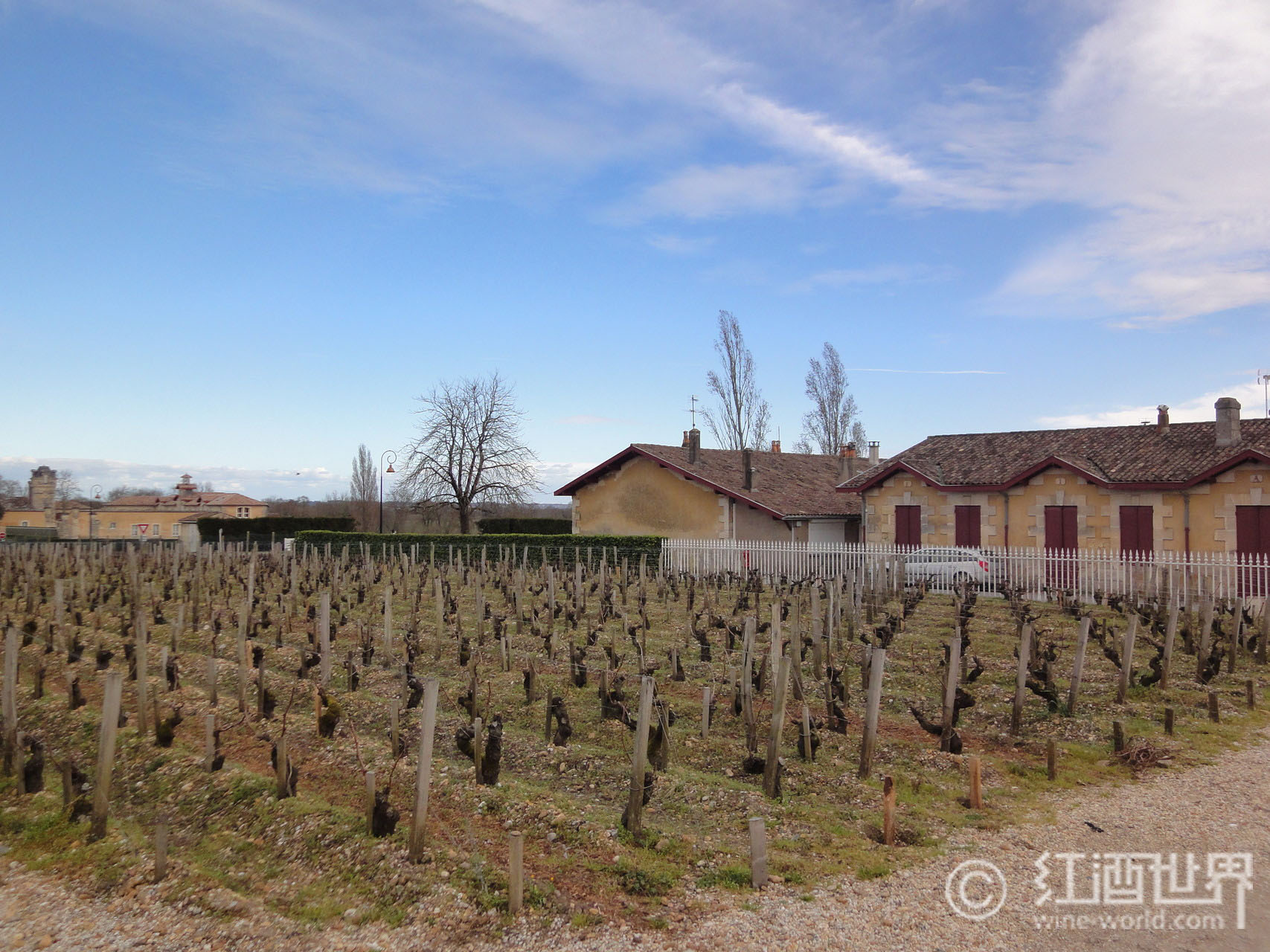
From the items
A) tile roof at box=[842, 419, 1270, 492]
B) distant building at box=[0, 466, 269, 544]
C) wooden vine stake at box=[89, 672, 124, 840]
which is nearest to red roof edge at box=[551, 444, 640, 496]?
tile roof at box=[842, 419, 1270, 492]

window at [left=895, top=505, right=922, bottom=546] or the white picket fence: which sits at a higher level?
window at [left=895, top=505, right=922, bottom=546]

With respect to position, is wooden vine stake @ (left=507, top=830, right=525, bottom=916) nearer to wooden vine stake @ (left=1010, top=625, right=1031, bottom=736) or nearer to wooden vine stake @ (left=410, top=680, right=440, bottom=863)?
wooden vine stake @ (left=410, top=680, right=440, bottom=863)

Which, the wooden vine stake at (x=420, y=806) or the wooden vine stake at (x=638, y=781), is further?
the wooden vine stake at (x=638, y=781)

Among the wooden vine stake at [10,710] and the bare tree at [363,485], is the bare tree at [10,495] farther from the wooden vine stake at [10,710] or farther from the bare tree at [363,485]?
the wooden vine stake at [10,710]

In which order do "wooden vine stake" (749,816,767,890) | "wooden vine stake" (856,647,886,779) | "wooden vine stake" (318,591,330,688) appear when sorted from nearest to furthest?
"wooden vine stake" (749,816,767,890)
"wooden vine stake" (856,647,886,779)
"wooden vine stake" (318,591,330,688)

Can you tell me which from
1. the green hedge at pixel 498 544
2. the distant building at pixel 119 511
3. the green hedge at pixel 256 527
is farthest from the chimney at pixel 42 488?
the green hedge at pixel 498 544

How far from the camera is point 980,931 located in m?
4.88

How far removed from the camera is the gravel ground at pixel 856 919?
480cm

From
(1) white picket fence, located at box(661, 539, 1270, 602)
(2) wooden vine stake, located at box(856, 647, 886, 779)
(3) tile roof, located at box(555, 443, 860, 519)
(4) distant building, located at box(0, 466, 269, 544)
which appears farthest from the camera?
(4) distant building, located at box(0, 466, 269, 544)

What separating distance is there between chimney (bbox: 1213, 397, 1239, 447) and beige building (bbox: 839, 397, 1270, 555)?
0.09 feet

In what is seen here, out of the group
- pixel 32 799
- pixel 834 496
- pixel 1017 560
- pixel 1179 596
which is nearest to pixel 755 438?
pixel 834 496

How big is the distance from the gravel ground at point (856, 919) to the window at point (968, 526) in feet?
65.7

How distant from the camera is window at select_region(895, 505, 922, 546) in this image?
27219 mm

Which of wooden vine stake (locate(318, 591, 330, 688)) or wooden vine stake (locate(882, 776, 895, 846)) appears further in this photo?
wooden vine stake (locate(318, 591, 330, 688))
